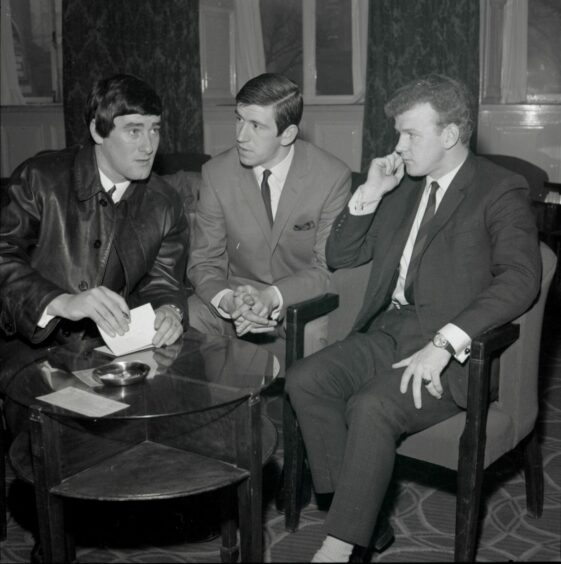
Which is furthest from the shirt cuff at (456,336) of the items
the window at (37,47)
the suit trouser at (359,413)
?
the window at (37,47)

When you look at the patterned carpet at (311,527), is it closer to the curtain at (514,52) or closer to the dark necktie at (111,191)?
the dark necktie at (111,191)

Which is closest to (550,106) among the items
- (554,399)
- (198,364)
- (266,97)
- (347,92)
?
(347,92)

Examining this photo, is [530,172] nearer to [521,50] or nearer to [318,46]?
[521,50]

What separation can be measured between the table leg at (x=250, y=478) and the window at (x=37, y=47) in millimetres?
7268

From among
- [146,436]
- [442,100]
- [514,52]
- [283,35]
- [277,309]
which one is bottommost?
[146,436]

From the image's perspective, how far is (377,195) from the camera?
2939 mm

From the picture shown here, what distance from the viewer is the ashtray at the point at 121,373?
2330mm

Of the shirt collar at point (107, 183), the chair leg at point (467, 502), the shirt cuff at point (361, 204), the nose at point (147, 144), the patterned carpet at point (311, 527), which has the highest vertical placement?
the nose at point (147, 144)

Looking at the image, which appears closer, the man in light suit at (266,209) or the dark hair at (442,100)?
the dark hair at (442,100)

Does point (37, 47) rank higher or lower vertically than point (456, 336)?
higher

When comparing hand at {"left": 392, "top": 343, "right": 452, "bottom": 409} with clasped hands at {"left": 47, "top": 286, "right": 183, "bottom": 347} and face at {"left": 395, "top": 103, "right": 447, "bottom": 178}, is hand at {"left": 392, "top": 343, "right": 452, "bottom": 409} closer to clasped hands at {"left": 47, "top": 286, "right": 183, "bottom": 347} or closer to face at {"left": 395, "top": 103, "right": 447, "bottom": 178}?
face at {"left": 395, "top": 103, "right": 447, "bottom": 178}

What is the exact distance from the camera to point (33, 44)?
867 centimetres

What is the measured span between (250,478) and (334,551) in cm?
36

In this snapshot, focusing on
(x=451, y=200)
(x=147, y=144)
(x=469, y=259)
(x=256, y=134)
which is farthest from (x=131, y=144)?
(x=469, y=259)
